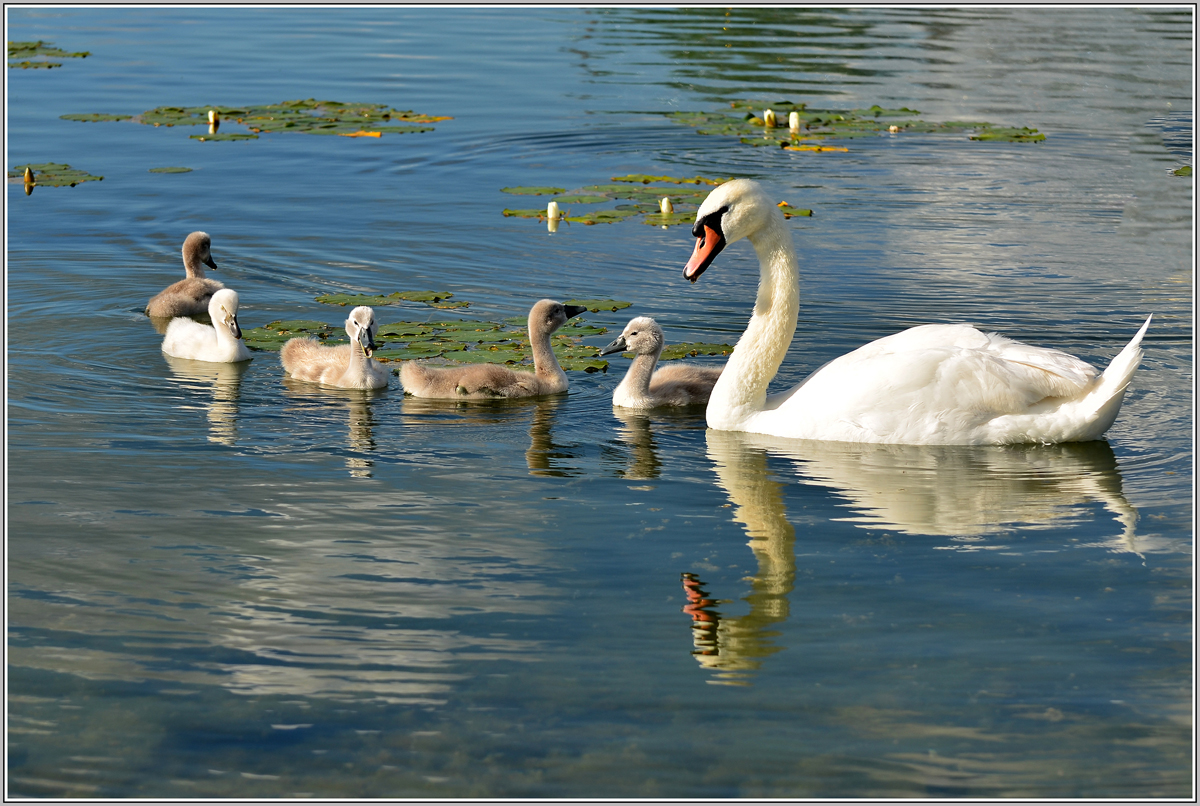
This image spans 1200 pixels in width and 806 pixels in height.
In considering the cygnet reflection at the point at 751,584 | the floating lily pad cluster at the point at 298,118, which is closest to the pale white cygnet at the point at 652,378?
the cygnet reflection at the point at 751,584

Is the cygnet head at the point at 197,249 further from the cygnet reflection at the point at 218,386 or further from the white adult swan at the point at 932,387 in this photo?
the white adult swan at the point at 932,387

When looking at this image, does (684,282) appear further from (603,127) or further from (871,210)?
(603,127)

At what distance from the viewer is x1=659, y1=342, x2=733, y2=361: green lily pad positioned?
11.3m

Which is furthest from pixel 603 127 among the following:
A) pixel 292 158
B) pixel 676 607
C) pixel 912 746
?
pixel 912 746

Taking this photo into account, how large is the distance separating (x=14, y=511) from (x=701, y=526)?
12.5 feet

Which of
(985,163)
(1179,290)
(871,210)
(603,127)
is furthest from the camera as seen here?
(603,127)

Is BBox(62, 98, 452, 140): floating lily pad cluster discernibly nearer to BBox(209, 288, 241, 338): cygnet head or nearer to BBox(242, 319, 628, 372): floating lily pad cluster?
BBox(242, 319, 628, 372): floating lily pad cluster

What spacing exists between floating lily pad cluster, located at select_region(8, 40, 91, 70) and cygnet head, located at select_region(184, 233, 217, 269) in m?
15.8

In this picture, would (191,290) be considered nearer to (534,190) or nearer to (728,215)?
(534,190)

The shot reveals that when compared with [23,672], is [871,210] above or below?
above

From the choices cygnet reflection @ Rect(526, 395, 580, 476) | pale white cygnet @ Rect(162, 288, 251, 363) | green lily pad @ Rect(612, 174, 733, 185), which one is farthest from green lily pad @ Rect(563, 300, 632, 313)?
green lily pad @ Rect(612, 174, 733, 185)

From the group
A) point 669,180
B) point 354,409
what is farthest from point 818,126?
point 354,409

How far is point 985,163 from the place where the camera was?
19.0 m

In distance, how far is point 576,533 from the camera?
748 cm
